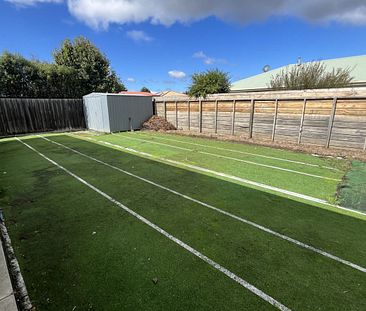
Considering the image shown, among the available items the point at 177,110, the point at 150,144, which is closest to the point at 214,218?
the point at 150,144

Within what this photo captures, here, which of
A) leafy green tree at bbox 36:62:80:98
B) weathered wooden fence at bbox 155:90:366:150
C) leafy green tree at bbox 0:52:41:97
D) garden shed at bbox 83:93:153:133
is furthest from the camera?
leafy green tree at bbox 36:62:80:98

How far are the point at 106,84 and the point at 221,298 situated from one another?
83.4 ft

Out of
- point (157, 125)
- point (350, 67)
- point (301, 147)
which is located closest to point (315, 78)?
point (301, 147)

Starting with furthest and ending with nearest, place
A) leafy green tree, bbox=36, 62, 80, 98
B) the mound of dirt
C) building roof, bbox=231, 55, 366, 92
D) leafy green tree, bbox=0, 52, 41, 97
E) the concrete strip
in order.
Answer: leafy green tree, bbox=36, 62, 80, 98
leafy green tree, bbox=0, 52, 41, 97
the mound of dirt
building roof, bbox=231, 55, 366, 92
the concrete strip

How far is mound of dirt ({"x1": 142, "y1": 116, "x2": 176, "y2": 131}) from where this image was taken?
1580 centimetres

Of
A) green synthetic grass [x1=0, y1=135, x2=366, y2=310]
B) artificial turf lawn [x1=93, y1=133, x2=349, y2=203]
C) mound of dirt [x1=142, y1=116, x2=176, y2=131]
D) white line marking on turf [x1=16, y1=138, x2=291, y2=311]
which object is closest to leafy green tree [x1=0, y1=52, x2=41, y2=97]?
mound of dirt [x1=142, y1=116, x2=176, y2=131]

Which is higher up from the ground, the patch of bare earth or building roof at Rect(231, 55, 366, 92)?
building roof at Rect(231, 55, 366, 92)

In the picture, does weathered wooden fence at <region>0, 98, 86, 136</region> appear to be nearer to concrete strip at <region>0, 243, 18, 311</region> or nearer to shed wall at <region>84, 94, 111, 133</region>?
shed wall at <region>84, 94, 111, 133</region>

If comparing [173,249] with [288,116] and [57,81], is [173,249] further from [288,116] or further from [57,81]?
[57,81]

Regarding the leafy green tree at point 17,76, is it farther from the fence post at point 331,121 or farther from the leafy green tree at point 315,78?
the fence post at point 331,121

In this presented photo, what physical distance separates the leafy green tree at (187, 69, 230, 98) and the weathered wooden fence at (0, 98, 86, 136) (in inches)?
358

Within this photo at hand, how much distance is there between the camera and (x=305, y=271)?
8.75 ft

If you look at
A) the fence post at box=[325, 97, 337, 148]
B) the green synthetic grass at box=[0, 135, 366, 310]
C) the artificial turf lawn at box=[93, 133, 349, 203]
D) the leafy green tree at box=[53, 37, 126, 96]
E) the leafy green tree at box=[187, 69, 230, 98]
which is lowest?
the artificial turf lawn at box=[93, 133, 349, 203]

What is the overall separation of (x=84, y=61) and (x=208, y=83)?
49.2ft
